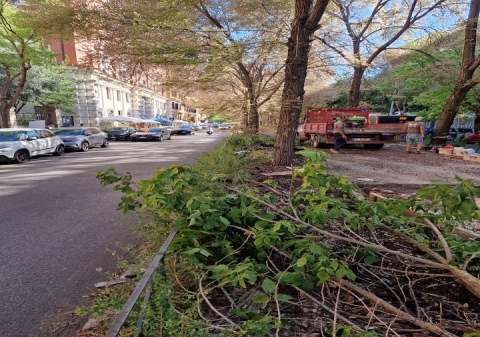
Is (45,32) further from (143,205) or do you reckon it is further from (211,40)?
(143,205)

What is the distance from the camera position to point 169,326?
185 cm

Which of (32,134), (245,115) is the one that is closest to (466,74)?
(245,115)

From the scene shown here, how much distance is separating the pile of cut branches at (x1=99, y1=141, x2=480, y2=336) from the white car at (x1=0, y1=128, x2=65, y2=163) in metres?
13.5

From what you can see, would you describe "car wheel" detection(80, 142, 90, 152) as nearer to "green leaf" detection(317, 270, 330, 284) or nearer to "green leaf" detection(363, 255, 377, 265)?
"green leaf" detection(363, 255, 377, 265)

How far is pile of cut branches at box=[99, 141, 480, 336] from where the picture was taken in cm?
209

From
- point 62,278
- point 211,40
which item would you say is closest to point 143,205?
point 62,278

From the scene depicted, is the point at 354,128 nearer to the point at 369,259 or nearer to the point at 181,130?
the point at 369,259

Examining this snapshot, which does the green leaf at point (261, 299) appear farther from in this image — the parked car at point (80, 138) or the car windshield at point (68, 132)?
the car windshield at point (68, 132)

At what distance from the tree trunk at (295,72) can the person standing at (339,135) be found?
20.0ft

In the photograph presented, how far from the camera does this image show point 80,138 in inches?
748

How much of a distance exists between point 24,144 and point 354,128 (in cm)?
1656

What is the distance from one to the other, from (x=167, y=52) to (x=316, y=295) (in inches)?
263

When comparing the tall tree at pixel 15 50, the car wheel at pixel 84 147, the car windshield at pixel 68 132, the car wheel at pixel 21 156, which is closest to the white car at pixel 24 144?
the car wheel at pixel 21 156

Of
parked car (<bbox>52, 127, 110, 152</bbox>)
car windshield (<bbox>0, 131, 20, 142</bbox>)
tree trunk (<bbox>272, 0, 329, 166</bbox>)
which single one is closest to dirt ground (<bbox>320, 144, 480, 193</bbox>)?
tree trunk (<bbox>272, 0, 329, 166</bbox>)
